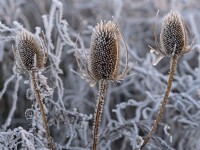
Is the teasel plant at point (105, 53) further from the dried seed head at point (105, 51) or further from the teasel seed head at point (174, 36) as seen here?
the teasel seed head at point (174, 36)

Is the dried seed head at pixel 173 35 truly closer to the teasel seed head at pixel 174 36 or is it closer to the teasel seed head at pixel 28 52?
the teasel seed head at pixel 174 36

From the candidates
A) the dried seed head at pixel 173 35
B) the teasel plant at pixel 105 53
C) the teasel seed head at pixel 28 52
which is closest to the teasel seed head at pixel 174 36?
the dried seed head at pixel 173 35

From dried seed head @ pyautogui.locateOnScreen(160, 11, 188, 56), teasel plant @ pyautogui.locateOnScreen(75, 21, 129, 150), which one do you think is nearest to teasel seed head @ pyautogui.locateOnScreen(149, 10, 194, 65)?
dried seed head @ pyautogui.locateOnScreen(160, 11, 188, 56)

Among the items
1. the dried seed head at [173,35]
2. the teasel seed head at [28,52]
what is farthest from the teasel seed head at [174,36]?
the teasel seed head at [28,52]

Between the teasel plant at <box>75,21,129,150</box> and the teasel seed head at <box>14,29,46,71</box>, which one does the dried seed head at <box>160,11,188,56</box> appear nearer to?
the teasel plant at <box>75,21,129,150</box>

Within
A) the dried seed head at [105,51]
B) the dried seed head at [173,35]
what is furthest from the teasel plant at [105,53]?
the dried seed head at [173,35]

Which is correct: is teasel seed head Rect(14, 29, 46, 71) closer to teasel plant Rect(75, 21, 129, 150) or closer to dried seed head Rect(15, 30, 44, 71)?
dried seed head Rect(15, 30, 44, 71)
